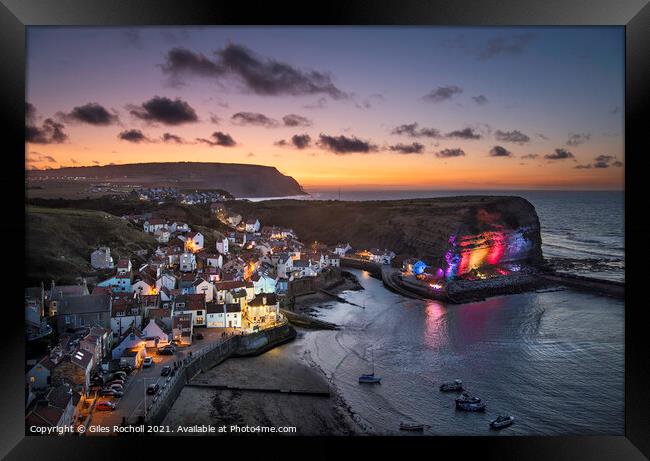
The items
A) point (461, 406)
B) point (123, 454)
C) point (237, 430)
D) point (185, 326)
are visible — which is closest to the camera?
point (123, 454)

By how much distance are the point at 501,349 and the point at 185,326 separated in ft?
14.9

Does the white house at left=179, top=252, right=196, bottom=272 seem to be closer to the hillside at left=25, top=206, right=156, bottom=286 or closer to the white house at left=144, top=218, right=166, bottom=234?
the hillside at left=25, top=206, right=156, bottom=286

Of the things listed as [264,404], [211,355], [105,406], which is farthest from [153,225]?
[105,406]

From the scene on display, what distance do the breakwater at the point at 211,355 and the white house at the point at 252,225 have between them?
4870 mm

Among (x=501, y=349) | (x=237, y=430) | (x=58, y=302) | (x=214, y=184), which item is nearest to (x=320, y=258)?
(x=214, y=184)

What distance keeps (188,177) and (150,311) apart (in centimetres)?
209

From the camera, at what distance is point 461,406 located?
5.48m

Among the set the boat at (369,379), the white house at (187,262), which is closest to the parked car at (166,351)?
the boat at (369,379)

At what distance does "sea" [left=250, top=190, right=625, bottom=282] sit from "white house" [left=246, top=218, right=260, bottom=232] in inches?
115

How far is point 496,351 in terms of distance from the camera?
282 inches

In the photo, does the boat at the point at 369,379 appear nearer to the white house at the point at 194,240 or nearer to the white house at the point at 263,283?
the white house at the point at 263,283

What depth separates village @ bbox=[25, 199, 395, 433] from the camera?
14.8 feet

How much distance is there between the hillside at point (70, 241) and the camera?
6277mm
